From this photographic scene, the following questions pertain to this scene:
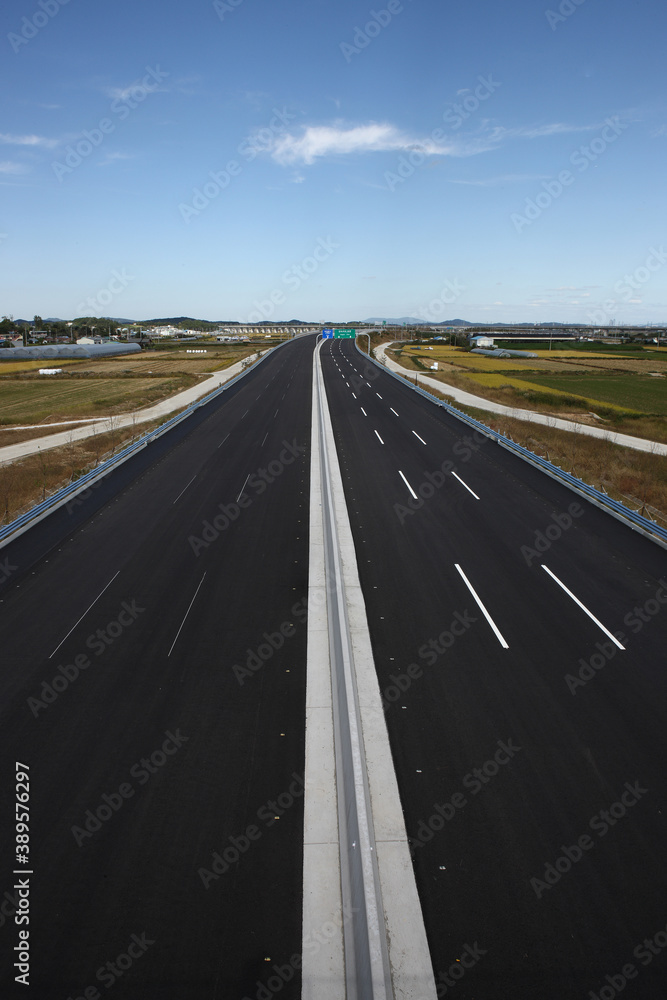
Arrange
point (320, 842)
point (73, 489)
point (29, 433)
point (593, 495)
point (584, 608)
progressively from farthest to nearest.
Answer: point (29, 433) → point (73, 489) → point (593, 495) → point (584, 608) → point (320, 842)

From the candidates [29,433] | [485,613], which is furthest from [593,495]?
[29,433]

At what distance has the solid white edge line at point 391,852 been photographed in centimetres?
563

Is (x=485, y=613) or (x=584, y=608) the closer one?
(x=485, y=613)

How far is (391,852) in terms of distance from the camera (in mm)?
6895

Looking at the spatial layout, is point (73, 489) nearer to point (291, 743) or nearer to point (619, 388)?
point (291, 743)

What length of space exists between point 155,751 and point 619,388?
219ft

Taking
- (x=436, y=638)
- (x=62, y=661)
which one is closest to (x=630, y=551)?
(x=436, y=638)

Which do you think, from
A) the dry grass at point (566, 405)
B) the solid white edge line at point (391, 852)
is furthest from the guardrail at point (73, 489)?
the dry grass at point (566, 405)

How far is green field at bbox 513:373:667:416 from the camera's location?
5084cm

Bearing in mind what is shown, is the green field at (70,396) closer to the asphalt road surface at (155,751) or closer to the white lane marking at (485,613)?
the asphalt road surface at (155,751)

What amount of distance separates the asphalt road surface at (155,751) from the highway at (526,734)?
5.90 feet

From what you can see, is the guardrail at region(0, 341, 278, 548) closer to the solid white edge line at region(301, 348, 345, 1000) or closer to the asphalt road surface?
the asphalt road surface

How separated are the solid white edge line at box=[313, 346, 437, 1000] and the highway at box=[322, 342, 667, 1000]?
0.13 metres

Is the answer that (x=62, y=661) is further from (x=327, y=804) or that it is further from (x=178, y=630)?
(x=327, y=804)
